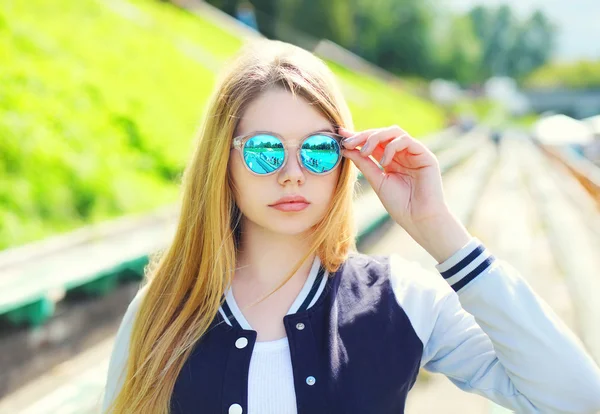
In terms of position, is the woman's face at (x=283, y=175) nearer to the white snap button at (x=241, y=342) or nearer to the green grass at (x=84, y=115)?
the white snap button at (x=241, y=342)

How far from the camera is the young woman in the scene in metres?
1.42

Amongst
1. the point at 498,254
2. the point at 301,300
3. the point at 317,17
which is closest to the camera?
the point at 301,300

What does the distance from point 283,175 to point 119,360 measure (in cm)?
74

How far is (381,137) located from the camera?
1578mm

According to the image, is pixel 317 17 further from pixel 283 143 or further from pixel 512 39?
pixel 512 39

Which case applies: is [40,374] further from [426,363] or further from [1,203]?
[426,363]

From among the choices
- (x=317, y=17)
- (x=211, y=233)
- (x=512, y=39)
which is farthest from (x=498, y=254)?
(x=512, y=39)

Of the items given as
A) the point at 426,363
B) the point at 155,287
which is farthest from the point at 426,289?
the point at 155,287

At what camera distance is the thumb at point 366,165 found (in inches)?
63.0

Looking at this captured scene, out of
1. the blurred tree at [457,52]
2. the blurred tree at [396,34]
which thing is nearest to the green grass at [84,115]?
the blurred tree at [396,34]

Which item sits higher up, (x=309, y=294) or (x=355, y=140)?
(x=355, y=140)

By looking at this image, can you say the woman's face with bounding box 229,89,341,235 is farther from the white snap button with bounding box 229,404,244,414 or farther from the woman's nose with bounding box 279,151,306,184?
the white snap button with bounding box 229,404,244,414

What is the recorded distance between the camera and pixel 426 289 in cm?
161

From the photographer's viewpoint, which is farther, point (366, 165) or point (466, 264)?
point (366, 165)
